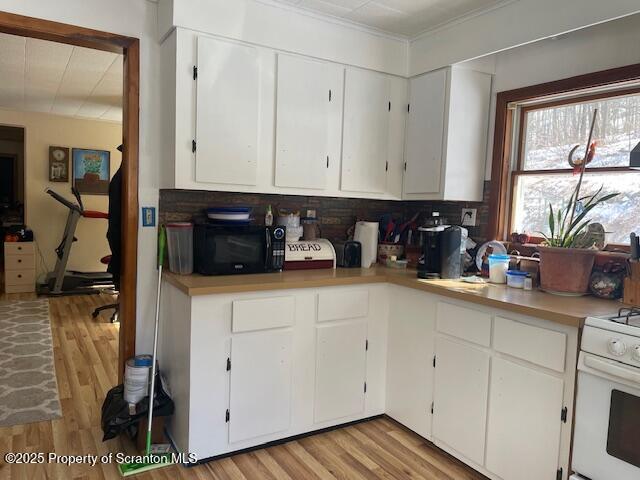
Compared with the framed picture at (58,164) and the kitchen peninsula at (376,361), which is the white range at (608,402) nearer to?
the kitchen peninsula at (376,361)

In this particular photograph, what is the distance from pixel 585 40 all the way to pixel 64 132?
6228mm

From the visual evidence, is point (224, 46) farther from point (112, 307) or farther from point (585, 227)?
point (112, 307)

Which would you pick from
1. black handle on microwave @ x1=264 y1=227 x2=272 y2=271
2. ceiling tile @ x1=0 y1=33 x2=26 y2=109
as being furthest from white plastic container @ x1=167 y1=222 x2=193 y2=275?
ceiling tile @ x1=0 y1=33 x2=26 y2=109

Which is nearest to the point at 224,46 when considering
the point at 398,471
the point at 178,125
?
the point at 178,125

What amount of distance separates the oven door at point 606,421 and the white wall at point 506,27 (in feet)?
4.91

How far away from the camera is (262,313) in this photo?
233cm

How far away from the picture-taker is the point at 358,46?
2.88 m

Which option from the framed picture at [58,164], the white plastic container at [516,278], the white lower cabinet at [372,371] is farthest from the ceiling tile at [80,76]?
the white plastic container at [516,278]

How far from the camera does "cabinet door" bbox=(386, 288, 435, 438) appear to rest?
2518 millimetres

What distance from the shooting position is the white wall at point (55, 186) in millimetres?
6168

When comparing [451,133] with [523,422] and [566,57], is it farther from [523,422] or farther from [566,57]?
[523,422]

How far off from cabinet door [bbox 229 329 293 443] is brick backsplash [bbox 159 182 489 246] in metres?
0.87

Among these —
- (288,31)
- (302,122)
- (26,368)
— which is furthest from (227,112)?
(26,368)

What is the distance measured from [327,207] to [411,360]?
1.18 m
